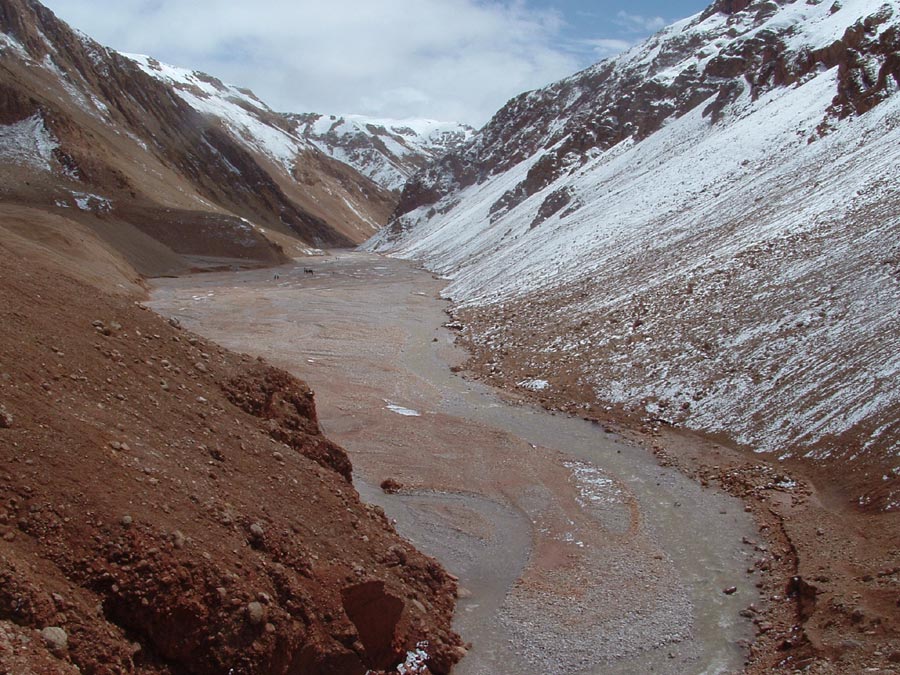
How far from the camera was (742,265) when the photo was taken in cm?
2716

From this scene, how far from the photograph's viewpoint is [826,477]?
1577cm

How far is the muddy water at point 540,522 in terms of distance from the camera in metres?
11.1

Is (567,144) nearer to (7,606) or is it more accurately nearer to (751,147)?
(751,147)

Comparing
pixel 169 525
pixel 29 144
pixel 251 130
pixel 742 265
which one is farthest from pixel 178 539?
pixel 251 130

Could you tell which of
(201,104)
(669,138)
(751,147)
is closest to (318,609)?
(751,147)

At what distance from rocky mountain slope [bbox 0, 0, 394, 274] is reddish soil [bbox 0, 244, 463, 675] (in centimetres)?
4878

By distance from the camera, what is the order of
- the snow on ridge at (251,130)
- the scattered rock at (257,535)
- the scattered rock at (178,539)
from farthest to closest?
1. the snow on ridge at (251,130)
2. the scattered rock at (257,535)
3. the scattered rock at (178,539)

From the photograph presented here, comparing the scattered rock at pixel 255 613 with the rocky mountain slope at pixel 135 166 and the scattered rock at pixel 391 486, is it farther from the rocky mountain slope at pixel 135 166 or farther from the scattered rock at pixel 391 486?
the rocky mountain slope at pixel 135 166

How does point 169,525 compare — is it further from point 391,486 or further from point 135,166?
point 135,166

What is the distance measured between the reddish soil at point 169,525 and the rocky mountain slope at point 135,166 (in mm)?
48782

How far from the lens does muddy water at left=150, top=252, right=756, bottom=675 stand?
11.1 m

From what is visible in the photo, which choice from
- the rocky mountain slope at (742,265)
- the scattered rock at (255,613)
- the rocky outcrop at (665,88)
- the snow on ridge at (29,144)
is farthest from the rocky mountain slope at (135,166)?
the scattered rock at (255,613)

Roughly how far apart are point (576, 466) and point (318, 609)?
1072cm

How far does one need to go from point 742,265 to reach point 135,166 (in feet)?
277
